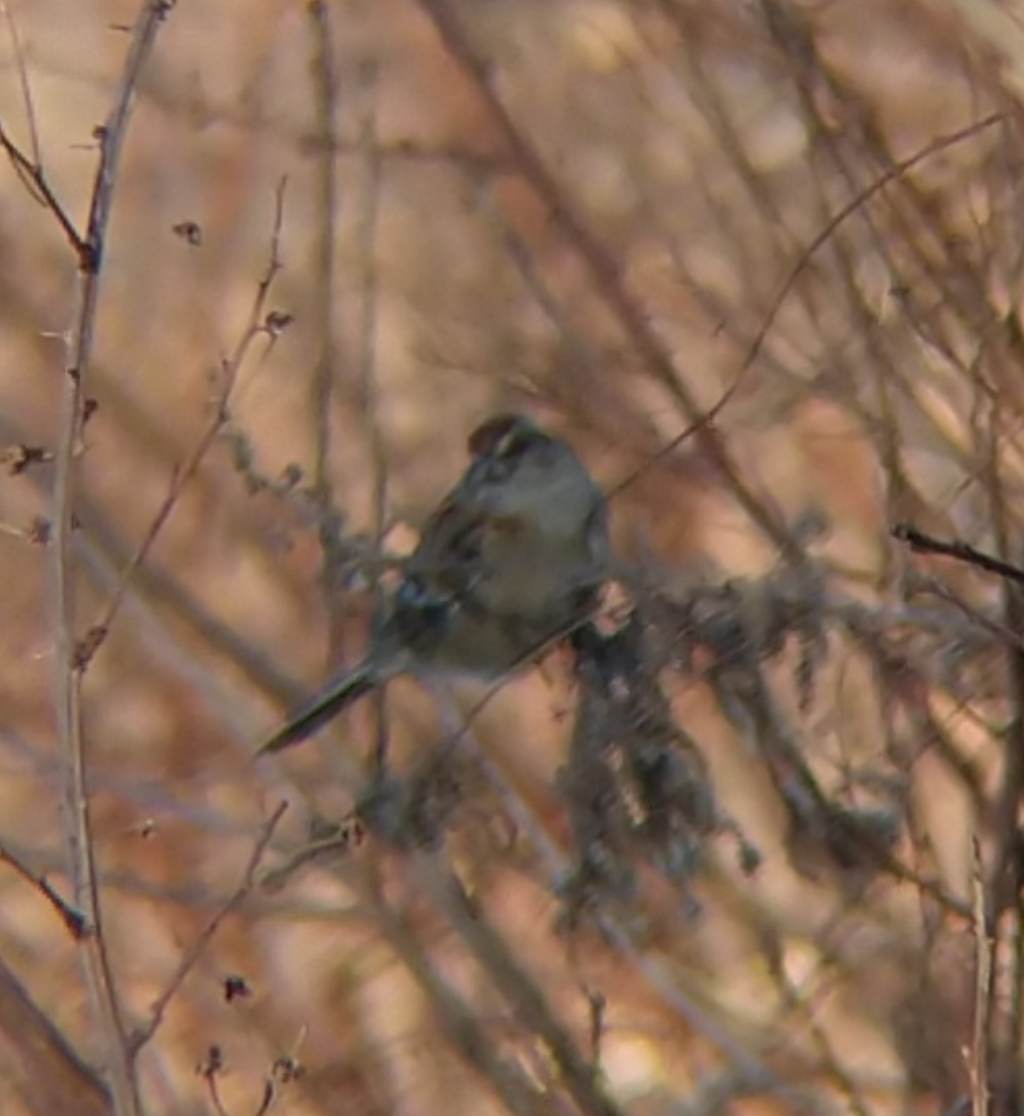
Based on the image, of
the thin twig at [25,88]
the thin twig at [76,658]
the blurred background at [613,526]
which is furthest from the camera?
the blurred background at [613,526]

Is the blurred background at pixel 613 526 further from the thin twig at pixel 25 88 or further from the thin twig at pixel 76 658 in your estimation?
the thin twig at pixel 76 658

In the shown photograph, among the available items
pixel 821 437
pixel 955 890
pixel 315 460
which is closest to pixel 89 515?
pixel 315 460

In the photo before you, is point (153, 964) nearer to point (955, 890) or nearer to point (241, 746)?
point (241, 746)

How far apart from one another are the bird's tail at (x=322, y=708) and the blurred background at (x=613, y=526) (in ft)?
0.07

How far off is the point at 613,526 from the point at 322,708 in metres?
0.31

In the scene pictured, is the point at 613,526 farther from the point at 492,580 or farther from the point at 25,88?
the point at 25,88

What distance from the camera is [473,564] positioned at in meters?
1.42

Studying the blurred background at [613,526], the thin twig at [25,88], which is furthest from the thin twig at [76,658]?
the blurred background at [613,526]

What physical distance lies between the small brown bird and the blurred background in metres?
0.03

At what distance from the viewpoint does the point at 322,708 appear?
56.1 inches

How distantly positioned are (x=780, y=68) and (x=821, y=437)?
1.14 feet

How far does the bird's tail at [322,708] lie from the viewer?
4.66 ft

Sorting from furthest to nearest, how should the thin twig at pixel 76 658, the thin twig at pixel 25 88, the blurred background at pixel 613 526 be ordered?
the blurred background at pixel 613 526 → the thin twig at pixel 25 88 → the thin twig at pixel 76 658

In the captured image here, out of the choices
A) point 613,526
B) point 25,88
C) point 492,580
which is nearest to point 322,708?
point 492,580
